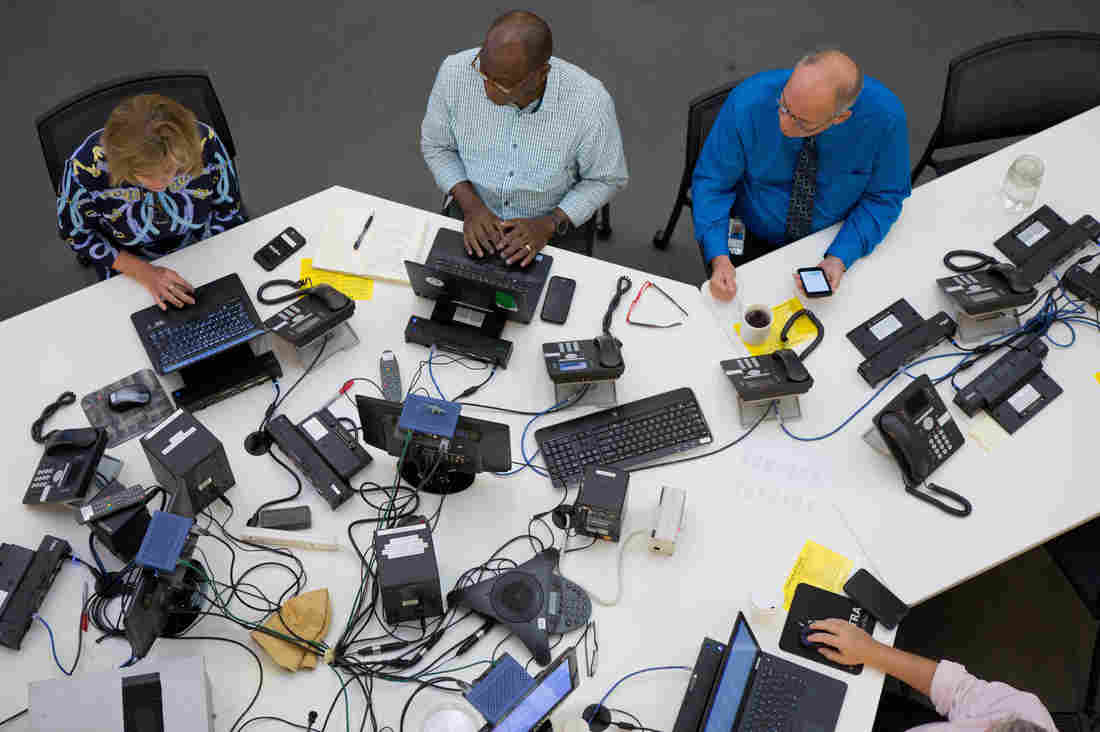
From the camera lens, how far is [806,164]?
260 centimetres

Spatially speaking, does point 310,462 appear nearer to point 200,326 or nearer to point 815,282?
point 200,326

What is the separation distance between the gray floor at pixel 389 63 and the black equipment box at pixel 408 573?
1.94m

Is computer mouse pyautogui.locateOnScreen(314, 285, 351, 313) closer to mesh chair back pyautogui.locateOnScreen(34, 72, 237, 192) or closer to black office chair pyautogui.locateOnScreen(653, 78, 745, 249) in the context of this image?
mesh chair back pyautogui.locateOnScreen(34, 72, 237, 192)

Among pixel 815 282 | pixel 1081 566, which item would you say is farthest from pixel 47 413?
pixel 1081 566

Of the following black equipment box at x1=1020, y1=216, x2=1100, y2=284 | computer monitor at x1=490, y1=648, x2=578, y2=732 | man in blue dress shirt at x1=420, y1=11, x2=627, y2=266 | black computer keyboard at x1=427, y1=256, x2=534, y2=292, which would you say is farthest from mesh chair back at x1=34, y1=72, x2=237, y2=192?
black equipment box at x1=1020, y1=216, x2=1100, y2=284

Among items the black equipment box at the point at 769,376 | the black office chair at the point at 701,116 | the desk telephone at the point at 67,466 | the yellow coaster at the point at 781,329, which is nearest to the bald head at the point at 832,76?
the black office chair at the point at 701,116

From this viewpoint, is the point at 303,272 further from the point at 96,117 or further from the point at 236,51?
the point at 236,51

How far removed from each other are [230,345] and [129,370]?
1.00 feet

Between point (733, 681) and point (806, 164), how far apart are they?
1.53 m

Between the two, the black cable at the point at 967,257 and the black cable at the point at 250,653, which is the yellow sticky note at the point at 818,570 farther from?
the black cable at the point at 250,653

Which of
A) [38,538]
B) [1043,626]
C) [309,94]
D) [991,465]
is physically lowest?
[1043,626]

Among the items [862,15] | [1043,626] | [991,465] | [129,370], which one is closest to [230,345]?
[129,370]

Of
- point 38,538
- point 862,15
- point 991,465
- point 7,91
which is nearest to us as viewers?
point 38,538

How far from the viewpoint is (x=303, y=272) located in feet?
8.32
